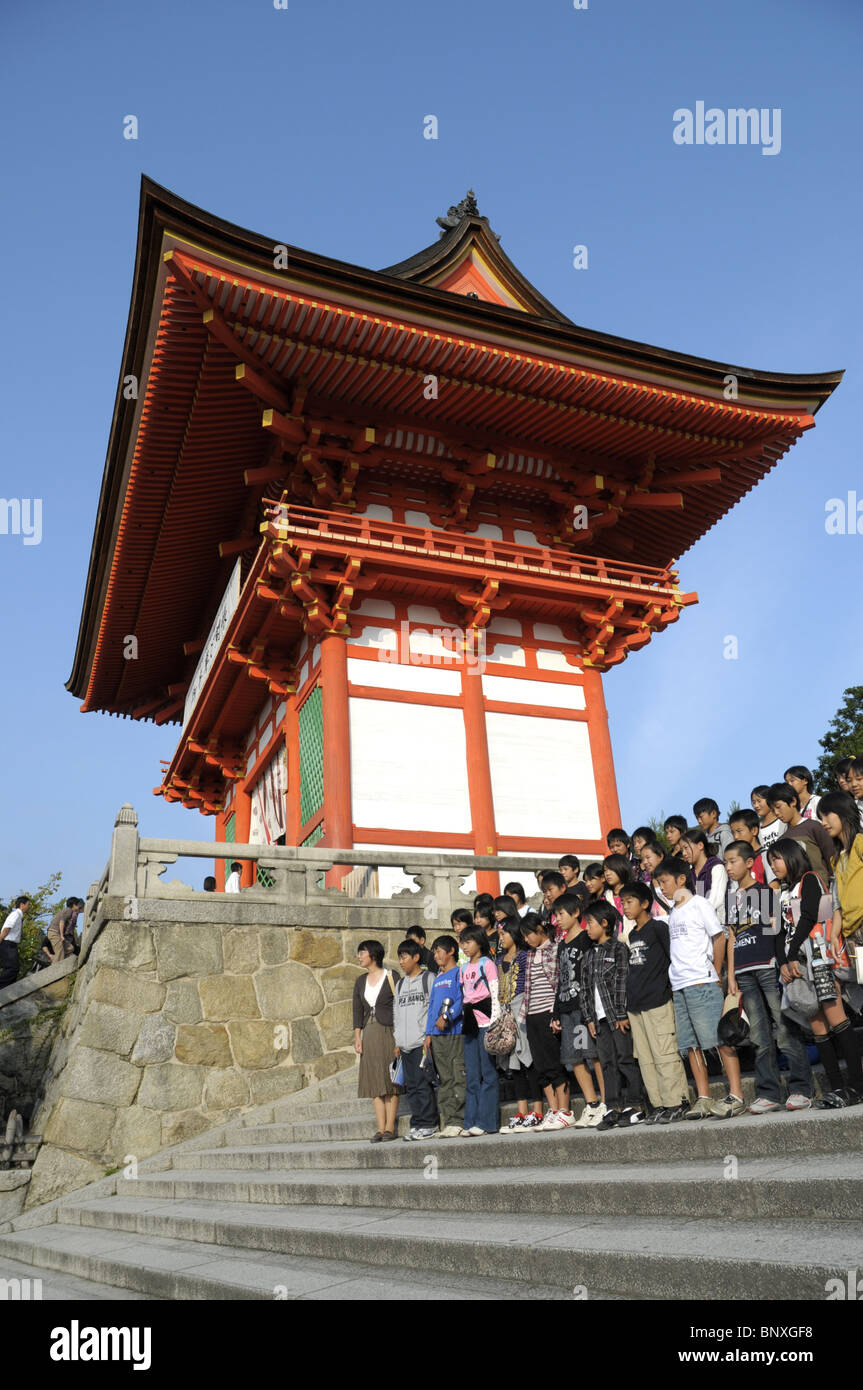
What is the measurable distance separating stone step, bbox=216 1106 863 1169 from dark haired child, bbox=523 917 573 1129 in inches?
14.8

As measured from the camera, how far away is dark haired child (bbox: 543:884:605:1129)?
663cm

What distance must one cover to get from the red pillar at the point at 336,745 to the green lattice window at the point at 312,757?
0.35 metres

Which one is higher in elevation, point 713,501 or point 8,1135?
point 713,501

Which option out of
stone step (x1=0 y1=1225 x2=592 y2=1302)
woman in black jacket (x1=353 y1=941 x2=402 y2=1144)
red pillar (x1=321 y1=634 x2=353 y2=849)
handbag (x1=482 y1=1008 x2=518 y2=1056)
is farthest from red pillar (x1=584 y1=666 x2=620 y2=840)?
stone step (x1=0 y1=1225 x2=592 y2=1302)

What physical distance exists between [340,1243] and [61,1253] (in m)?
3.14

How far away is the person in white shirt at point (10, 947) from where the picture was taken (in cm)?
1351

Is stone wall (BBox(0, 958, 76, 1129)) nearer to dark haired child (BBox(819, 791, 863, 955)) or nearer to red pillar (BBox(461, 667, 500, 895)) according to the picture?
red pillar (BBox(461, 667, 500, 895))

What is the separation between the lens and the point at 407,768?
14453mm

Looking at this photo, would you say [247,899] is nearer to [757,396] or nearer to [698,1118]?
[698,1118]

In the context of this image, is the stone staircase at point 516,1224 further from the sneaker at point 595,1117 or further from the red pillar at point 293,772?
the red pillar at point 293,772

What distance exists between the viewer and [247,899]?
38.9 feet

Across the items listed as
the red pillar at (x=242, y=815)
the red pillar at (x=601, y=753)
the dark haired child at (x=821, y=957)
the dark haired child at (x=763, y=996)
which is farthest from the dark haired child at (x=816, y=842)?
the red pillar at (x=242, y=815)
